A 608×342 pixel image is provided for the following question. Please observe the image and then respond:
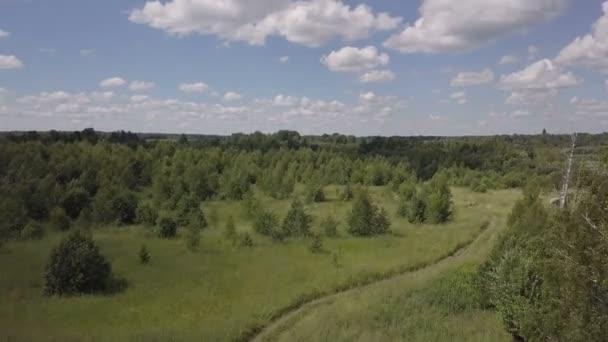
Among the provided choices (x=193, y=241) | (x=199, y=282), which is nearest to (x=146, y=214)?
(x=193, y=241)

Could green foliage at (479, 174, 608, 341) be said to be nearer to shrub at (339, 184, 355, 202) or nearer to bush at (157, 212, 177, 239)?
bush at (157, 212, 177, 239)

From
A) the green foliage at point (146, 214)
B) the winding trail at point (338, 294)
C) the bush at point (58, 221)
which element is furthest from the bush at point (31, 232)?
the winding trail at point (338, 294)

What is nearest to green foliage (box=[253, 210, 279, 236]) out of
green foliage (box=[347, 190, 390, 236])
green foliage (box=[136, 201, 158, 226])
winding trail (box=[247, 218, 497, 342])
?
green foliage (box=[347, 190, 390, 236])

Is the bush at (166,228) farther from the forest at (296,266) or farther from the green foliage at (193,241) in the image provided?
the green foliage at (193,241)

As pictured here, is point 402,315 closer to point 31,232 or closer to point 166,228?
point 166,228

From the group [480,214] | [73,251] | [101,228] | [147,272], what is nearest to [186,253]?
[147,272]

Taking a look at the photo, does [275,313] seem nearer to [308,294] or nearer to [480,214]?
[308,294]

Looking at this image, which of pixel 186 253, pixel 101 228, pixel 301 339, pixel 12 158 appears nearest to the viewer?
pixel 301 339
